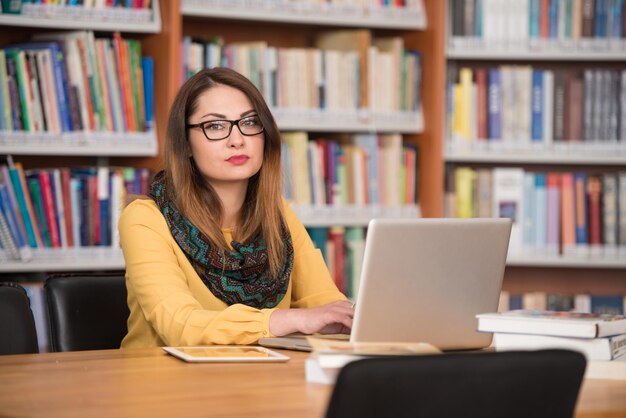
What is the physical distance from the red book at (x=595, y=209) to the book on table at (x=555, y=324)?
7.10ft

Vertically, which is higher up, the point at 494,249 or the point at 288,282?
the point at 494,249

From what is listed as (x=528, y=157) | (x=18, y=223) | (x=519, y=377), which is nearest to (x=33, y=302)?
(x=18, y=223)

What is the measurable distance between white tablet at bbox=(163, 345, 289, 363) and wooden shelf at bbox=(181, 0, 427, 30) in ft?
6.21

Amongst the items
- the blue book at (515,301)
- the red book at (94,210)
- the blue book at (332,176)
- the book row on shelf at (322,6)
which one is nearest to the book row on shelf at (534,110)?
the book row on shelf at (322,6)

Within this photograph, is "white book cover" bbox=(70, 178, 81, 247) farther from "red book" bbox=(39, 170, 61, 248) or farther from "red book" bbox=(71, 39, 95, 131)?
"red book" bbox=(71, 39, 95, 131)

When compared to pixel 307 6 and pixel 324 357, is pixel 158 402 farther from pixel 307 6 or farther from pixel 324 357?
pixel 307 6

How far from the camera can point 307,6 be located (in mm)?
3633

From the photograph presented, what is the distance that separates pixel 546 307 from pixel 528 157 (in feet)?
1.96

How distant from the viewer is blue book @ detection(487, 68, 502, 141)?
3824 millimetres

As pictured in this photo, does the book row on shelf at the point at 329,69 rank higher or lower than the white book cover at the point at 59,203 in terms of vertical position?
higher

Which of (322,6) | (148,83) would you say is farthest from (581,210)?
(148,83)

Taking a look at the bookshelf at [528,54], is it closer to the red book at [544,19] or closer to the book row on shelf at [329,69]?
the red book at [544,19]

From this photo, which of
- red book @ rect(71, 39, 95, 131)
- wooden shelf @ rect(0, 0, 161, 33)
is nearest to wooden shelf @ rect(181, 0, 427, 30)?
wooden shelf @ rect(0, 0, 161, 33)

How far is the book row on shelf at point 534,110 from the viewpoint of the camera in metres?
3.81
